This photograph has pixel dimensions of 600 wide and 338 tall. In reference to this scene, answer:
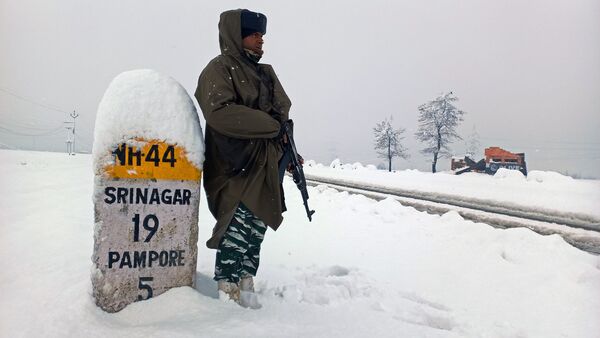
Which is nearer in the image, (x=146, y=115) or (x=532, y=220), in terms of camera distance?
(x=146, y=115)

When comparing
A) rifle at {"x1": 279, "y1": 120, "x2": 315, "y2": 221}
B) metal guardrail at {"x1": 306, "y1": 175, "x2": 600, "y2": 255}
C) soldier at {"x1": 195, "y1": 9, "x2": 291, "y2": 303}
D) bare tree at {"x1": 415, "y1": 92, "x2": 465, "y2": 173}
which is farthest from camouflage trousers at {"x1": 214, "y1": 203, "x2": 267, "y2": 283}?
bare tree at {"x1": 415, "y1": 92, "x2": 465, "y2": 173}

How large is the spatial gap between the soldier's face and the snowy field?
1.71m

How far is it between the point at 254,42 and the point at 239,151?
2.65 ft

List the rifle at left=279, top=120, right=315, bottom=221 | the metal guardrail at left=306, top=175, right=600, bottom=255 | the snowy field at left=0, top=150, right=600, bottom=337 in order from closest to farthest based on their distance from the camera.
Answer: the snowy field at left=0, top=150, right=600, bottom=337
the rifle at left=279, top=120, right=315, bottom=221
the metal guardrail at left=306, top=175, right=600, bottom=255

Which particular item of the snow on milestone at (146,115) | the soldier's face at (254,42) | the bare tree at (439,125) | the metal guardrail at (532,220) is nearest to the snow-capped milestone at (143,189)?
the snow on milestone at (146,115)

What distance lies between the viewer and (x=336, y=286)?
3.22 m

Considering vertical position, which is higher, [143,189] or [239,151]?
[239,151]

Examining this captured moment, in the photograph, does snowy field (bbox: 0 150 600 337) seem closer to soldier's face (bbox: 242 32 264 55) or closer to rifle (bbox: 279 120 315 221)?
rifle (bbox: 279 120 315 221)

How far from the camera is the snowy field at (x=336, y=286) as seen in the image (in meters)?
2.17

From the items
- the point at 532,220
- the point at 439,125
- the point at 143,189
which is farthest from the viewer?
the point at 439,125

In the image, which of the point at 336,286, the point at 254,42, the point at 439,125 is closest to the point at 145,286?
the point at 336,286

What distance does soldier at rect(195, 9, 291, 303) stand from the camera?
8.11 feet

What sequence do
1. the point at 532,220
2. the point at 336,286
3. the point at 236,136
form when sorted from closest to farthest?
the point at 236,136 → the point at 336,286 → the point at 532,220

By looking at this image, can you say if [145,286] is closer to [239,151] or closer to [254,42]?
[239,151]
